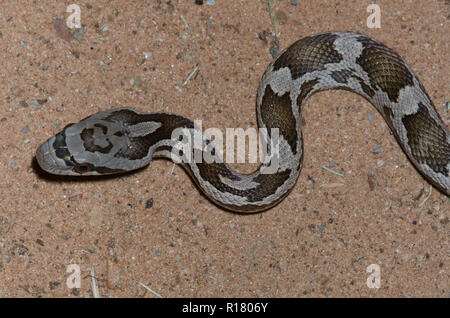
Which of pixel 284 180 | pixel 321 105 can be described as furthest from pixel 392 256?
pixel 321 105

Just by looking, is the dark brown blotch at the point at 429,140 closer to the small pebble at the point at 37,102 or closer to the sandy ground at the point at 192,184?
the sandy ground at the point at 192,184

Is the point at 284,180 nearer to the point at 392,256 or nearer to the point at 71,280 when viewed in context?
the point at 392,256

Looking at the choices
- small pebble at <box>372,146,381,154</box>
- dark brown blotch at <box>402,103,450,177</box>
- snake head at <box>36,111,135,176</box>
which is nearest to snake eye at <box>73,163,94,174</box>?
snake head at <box>36,111,135,176</box>

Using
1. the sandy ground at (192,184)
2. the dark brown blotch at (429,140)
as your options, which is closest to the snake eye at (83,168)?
the sandy ground at (192,184)

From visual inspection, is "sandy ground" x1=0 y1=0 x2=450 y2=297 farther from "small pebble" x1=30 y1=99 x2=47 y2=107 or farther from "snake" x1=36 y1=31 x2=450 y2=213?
"snake" x1=36 y1=31 x2=450 y2=213

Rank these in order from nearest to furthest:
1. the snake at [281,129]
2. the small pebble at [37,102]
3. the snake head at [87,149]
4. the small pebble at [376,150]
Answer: the snake head at [87,149], the snake at [281,129], the small pebble at [37,102], the small pebble at [376,150]
